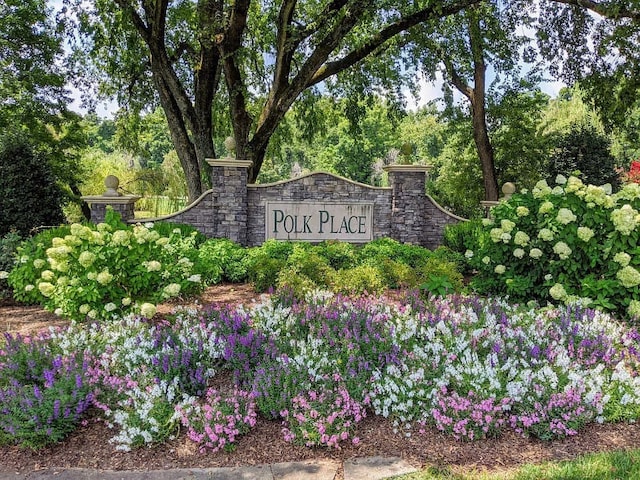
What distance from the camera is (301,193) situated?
8266mm

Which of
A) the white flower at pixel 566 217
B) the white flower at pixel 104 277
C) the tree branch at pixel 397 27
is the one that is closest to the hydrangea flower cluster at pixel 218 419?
the white flower at pixel 104 277

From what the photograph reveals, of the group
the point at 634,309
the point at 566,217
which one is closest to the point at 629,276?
the point at 634,309

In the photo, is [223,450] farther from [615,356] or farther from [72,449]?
[615,356]

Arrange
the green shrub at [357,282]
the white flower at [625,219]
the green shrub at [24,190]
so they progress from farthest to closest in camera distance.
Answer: the green shrub at [24,190], the green shrub at [357,282], the white flower at [625,219]

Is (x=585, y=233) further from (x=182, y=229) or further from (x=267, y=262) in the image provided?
(x=182, y=229)

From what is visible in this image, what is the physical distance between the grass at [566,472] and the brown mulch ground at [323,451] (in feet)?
0.26

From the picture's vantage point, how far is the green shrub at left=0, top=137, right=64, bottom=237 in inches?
313

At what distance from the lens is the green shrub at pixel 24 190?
795 centimetres

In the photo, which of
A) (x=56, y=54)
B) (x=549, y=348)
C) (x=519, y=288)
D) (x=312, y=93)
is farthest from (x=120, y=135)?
(x=549, y=348)

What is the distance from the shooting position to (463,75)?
13.0 m

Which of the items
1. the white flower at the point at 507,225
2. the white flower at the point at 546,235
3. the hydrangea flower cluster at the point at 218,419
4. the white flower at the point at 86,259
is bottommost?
the hydrangea flower cluster at the point at 218,419

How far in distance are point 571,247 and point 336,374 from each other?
294cm

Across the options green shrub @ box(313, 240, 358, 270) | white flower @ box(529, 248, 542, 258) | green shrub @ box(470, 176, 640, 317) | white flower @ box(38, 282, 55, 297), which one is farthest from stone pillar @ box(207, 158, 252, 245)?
white flower @ box(529, 248, 542, 258)

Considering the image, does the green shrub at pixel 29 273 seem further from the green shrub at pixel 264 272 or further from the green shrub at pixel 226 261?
the green shrub at pixel 264 272
